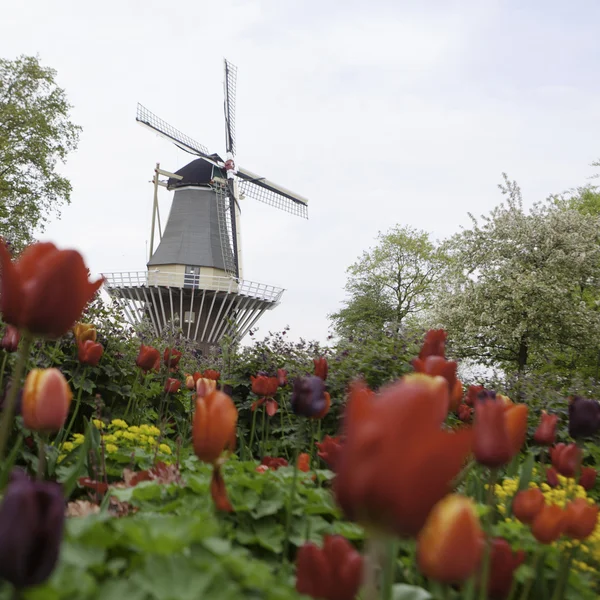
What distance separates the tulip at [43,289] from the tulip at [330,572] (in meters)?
0.79

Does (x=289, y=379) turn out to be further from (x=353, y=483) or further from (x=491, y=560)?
(x=353, y=483)

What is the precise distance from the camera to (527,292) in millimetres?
19891

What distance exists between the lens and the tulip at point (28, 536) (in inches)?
31.6

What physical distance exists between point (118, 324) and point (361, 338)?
8.65 ft

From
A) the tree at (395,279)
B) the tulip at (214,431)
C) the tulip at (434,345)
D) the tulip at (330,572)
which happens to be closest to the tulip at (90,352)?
the tulip at (434,345)

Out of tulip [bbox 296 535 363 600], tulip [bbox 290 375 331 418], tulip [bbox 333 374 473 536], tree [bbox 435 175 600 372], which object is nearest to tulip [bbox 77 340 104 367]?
tulip [bbox 290 375 331 418]

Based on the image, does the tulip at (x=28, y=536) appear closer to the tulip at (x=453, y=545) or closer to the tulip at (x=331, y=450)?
the tulip at (x=453, y=545)

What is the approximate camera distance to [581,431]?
7.07 feet

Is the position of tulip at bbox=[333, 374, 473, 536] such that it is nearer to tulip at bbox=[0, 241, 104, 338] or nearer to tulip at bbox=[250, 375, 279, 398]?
tulip at bbox=[0, 241, 104, 338]

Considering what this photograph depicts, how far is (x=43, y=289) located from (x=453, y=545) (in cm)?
104

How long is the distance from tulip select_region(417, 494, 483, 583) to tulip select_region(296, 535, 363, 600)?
0.19m

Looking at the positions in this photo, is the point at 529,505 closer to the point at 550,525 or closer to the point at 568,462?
the point at 550,525

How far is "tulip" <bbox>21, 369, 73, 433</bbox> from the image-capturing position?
1.43 metres

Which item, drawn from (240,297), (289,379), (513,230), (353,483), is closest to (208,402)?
(353,483)
